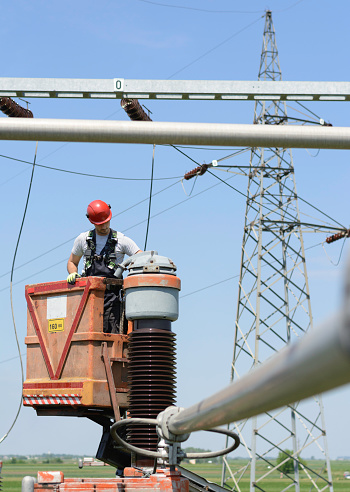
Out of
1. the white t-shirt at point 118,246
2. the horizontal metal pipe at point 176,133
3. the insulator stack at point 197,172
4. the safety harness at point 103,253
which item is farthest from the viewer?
the insulator stack at point 197,172

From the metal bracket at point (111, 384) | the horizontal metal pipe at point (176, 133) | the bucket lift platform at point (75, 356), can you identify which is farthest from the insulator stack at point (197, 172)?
the horizontal metal pipe at point (176, 133)

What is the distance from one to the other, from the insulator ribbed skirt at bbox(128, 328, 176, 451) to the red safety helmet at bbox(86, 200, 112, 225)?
148 cm

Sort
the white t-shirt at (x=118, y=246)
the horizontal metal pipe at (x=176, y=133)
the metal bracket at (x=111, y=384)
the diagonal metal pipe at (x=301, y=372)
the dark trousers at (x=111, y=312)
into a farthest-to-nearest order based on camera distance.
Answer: the white t-shirt at (x=118, y=246) < the dark trousers at (x=111, y=312) < the metal bracket at (x=111, y=384) < the horizontal metal pipe at (x=176, y=133) < the diagonal metal pipe at (x=301, y=372)

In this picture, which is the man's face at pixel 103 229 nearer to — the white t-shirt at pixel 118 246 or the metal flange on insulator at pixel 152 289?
the white t-shirt at pixel 118 246

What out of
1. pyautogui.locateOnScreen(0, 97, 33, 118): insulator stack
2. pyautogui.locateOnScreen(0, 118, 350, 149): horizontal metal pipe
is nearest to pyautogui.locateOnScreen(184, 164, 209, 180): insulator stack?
pyautogui.locateOnScreen(0, 97, 33, 118): insulator stack

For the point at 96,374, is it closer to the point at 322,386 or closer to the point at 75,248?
the point at 75,248

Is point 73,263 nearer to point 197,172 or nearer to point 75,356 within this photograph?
point 75,356

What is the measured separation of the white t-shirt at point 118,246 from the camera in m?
9.19

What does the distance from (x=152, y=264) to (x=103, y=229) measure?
122 cm

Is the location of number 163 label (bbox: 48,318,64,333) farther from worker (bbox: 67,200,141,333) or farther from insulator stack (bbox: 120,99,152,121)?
insulator stack (bbox: 120,99,152,121)

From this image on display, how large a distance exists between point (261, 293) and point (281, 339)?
176 cm

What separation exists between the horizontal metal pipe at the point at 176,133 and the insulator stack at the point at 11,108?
192 cm

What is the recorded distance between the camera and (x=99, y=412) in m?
8.87

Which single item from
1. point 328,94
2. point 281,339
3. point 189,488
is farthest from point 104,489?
point 281,339
